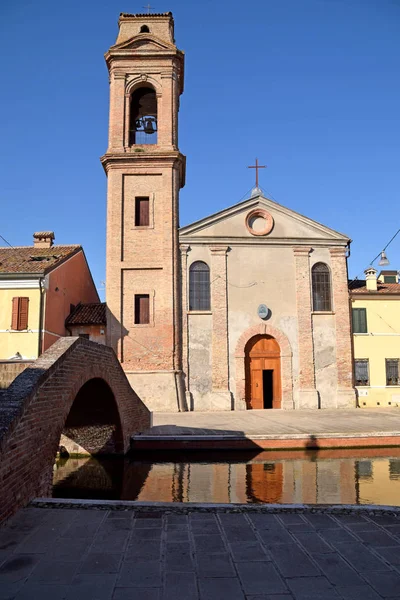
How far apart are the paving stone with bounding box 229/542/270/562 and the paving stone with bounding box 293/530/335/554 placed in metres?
0.41

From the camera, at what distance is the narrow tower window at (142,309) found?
69.6 feet

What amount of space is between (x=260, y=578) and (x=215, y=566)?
16.3 inches

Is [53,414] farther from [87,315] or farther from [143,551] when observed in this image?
[87,315]

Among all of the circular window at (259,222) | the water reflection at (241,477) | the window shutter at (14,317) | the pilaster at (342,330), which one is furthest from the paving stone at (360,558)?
the circular window at (259,222)

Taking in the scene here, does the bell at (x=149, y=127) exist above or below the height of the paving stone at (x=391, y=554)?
above

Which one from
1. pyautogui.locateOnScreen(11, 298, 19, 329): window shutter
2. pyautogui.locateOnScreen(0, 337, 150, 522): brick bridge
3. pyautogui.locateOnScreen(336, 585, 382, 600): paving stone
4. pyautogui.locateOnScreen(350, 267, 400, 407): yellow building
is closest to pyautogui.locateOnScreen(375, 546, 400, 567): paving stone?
pyautogui.locateOnScreen(336, 585, 382, 600): paving stone

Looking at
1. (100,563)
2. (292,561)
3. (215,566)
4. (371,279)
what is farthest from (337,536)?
(371,279)

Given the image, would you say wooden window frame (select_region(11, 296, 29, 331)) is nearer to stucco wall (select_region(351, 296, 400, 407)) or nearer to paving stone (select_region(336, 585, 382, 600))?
stucco wall (select_region(351, 296, 400, 407))

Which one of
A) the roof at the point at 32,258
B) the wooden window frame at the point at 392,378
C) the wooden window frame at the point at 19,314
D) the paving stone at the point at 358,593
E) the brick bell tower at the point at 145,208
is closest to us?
the paving stone at the point at 358,593

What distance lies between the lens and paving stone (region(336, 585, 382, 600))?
3.27 meters

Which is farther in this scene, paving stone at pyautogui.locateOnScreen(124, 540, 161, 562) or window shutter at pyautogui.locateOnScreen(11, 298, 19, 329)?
window shutter at pyautogui.locateOnScreen(11, 298, 19, 329)

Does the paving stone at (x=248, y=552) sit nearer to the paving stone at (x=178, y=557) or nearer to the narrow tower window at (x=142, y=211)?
the paving stone at (x=178, y=557)

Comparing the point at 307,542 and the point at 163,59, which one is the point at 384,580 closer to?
the point at 307,542

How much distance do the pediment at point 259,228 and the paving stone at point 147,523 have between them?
17.8 metres
